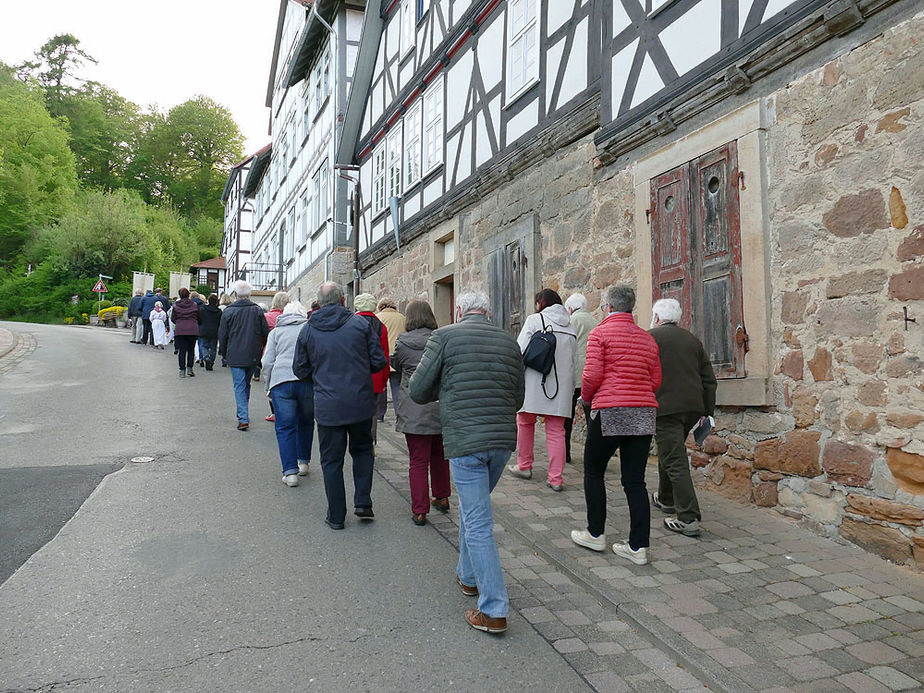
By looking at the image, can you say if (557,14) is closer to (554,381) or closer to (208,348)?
(554,381)

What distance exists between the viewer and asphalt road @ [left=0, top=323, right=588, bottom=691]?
3.05 m

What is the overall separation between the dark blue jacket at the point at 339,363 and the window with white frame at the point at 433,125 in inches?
334

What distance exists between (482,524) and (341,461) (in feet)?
6.15

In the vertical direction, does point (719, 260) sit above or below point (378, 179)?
below

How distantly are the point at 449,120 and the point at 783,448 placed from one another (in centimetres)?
908

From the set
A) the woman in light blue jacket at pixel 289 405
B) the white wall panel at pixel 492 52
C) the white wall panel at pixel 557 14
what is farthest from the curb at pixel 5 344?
the white wall panel at pixel 557 14

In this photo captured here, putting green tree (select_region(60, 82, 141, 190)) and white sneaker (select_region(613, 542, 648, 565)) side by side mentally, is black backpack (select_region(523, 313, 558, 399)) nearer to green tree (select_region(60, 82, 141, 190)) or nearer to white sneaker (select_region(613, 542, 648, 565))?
white sneaker (select_region(613, 542, 648, 565))

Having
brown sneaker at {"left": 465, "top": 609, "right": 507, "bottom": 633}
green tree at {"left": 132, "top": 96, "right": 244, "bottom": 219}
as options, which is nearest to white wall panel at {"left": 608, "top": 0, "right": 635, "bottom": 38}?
brown sneaker at {"left": 465, "top": 609, "right": 507, "bottom": 633}

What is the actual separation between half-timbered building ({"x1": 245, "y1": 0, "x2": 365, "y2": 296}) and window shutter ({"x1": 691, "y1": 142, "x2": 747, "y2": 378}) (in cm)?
1439

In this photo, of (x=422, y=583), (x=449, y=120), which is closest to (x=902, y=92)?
(x=422, y=583)

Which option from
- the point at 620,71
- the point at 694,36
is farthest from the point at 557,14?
the point at 694,36

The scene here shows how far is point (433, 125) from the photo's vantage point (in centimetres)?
1358

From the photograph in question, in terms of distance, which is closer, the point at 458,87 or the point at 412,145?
the point at 458,87

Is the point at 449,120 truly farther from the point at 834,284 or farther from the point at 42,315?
the point at 42,315
